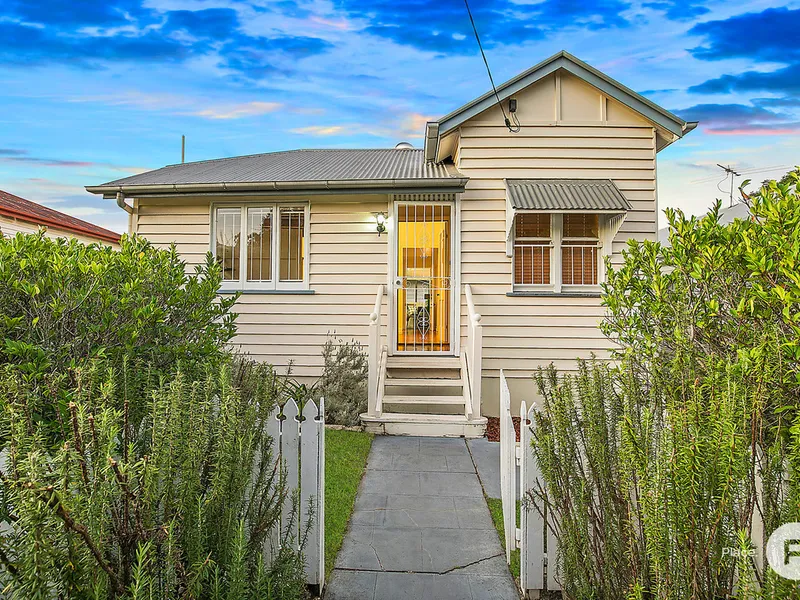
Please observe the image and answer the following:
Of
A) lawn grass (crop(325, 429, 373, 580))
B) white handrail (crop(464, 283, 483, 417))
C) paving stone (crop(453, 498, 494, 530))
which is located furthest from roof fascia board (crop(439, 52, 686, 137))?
paving stone (crop(453, 498, 494, 530))

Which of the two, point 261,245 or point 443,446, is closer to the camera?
point 443,446

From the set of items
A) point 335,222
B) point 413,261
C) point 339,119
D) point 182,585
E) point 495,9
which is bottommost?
point 182,585

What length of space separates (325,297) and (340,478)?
4.06 m

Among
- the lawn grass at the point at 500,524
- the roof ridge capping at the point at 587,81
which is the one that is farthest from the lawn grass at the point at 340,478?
the roof ridge capping at the point at 587,81

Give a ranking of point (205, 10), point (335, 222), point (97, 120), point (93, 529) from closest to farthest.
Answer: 1. point (93, 529)
2. point (335, 222)
3. point (205, 10)
4. point (97, 120)

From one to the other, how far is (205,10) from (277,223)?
5.14m

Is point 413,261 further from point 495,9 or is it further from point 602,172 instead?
point 495,9

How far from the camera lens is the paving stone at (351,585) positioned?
318 centimetres

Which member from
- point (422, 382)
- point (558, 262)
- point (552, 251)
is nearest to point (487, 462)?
point (422, 382)

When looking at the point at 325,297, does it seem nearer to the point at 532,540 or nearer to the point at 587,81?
the point at 587,81

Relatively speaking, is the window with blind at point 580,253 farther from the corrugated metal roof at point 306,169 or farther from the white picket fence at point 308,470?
the white picket fence at point 308,470

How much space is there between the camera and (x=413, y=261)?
9016 millimetres

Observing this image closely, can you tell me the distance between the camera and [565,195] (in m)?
7.99

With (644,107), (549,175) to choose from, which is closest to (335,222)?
(549,175)
